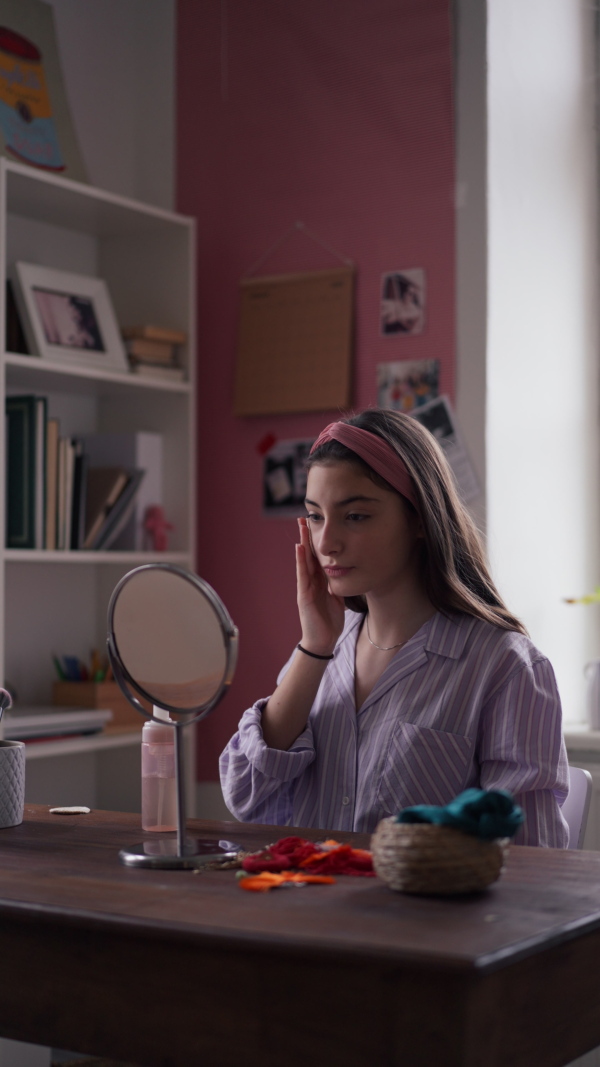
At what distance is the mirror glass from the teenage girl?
41 cm

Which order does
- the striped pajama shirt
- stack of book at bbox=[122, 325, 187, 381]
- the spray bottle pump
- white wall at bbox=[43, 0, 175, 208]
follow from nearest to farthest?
the spray bottle pump, the striped pajama shirt, stack of book at bbox=[122, 325, 187, 381], white wall at bbox=[43, 0, 175, 208]

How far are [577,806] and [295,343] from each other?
168 cm

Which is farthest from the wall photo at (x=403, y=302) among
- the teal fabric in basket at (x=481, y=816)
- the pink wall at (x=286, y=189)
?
the teal fabric in basket at (x=481, y=816)

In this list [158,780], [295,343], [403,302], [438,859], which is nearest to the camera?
[438,859]

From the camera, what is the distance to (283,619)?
10.2 feet

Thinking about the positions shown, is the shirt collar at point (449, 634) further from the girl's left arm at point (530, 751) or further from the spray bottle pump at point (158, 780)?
the spray bottle pump at point (158, 780)

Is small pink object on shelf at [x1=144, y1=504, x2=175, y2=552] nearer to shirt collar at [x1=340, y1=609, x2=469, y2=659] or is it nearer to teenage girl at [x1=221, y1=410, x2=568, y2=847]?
teenage girl at [x1=221, y1=410, x2=568, y2=847]

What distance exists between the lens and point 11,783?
1.52 m

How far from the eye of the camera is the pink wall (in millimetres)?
2865

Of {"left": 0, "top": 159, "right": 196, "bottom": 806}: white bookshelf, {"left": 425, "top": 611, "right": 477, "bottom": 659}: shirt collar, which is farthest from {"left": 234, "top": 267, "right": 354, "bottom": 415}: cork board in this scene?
{"left": 425, "top": 611, "right": 477, "bottom": 659}: shirt collar

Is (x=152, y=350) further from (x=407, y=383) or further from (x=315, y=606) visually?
(x=315, y=606)

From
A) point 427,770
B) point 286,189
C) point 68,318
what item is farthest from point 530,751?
point 286,189

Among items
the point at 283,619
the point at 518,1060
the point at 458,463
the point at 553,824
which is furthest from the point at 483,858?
the point at 283,619

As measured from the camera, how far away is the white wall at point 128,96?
3.25m
